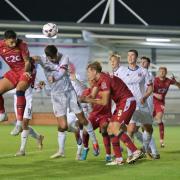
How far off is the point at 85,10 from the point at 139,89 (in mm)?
17046

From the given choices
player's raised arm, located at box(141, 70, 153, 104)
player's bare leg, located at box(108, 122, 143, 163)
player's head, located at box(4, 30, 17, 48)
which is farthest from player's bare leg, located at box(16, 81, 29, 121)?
player's raised arm, located at box(141, 70, 153, 104)

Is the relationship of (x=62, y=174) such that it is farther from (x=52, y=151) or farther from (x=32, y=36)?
(x=32, y=36)

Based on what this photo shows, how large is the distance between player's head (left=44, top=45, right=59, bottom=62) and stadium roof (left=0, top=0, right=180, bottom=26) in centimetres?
1656

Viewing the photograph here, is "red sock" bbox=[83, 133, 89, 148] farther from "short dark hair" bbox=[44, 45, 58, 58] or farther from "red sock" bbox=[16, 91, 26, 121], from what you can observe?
"short dark hair" bbox=[44, 45, 58, 58]

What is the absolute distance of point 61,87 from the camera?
1358cm

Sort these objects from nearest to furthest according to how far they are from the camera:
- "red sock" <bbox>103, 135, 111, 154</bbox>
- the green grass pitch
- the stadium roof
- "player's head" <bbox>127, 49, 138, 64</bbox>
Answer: the green grass pitch, "red sock" <bbox>103, 135, 111, 154</bbox>, "player's head" <bbox>127, 49, 138, 64</bbox>, the stadium roof

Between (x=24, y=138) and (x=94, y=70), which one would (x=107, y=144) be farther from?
(x=24, y=138)

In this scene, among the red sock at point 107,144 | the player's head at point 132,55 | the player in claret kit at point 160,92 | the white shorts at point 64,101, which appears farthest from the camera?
the player in claret kit at point 160,92

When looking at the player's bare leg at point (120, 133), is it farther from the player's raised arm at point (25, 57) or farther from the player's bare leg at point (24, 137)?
the player's bare leg at point (24, 137)

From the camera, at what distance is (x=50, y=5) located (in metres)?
A: 30.3

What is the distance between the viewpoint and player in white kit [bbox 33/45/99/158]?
43.2 ft

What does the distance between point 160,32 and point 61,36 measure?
444cm

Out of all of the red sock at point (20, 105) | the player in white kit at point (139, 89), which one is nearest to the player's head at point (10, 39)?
the red sock at point (20, 105)

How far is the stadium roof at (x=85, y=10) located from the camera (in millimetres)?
29953
